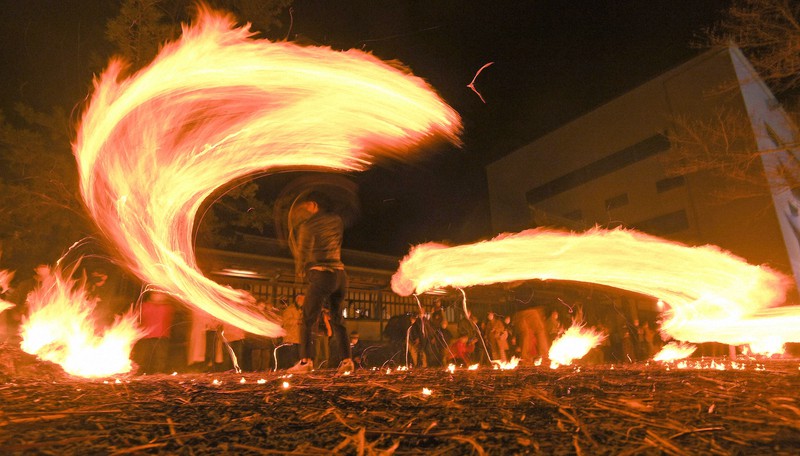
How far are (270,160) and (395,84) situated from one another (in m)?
2.50

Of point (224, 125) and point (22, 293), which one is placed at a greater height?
point (224, 125)

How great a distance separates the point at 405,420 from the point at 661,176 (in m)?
28.3

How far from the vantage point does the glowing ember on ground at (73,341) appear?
6.06 metres

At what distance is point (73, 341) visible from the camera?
6289 mm

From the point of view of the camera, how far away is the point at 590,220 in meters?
30.0

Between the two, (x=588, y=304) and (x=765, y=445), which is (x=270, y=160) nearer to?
(x=765, y=445)

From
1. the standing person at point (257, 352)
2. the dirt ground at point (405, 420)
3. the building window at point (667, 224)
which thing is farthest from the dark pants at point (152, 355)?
the building window at point (667, 224)

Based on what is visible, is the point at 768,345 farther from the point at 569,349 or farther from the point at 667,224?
the point at 667,224

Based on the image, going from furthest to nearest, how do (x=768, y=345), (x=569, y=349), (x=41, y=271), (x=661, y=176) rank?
(x=661, y=176) < (x=768, y=345) < (x=569, y=349) < (x=41, y=271)

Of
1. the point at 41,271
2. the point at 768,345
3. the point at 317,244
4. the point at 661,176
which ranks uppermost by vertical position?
the point at 661,176

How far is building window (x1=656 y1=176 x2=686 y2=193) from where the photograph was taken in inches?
982

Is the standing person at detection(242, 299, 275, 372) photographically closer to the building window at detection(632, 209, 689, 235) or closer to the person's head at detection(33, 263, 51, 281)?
the person's head at detection(33, 263, 51, 281)

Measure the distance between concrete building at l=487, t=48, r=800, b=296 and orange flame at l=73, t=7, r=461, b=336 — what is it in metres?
12.9

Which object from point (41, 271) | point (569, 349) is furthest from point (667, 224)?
point (41, 271)
